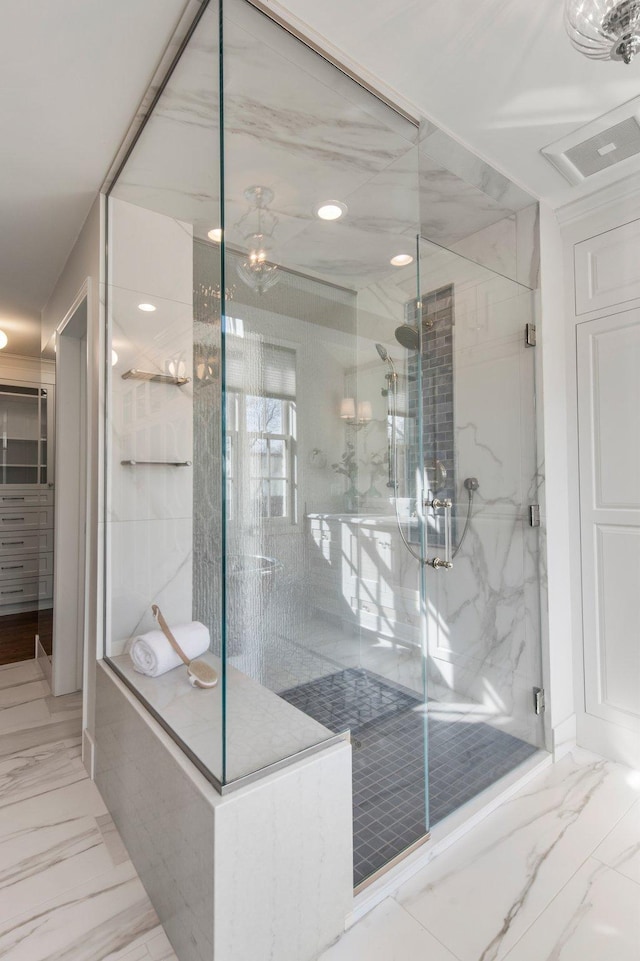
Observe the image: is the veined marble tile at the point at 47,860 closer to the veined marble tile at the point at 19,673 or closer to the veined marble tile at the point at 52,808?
the veined marble tile at the point at 52,808

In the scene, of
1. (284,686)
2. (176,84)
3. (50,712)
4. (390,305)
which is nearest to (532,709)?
(284,686)

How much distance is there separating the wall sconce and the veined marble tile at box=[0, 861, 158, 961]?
1.63m

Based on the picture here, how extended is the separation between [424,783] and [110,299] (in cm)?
214

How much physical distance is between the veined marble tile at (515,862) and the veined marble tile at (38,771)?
1.41 metres

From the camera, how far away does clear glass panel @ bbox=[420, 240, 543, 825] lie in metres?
2.09

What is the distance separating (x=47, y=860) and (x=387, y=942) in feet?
3.56

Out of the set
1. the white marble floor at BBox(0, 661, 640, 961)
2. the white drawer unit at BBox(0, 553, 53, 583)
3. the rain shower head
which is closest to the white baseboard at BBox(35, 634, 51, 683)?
the white marble floor at BBox(0, 661, 640, 961)

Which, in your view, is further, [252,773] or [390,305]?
[390,305]

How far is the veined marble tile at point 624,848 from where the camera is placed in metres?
1.48

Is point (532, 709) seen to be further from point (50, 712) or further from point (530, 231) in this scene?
point (50, 712)

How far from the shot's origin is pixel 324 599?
5.94 feet

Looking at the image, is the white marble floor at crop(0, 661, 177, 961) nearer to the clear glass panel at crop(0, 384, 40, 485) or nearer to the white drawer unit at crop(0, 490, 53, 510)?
the white drawer unit at crop(0, 490, 53, 510)

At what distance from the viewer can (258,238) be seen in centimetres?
143

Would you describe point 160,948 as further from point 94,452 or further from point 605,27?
point 605,27
